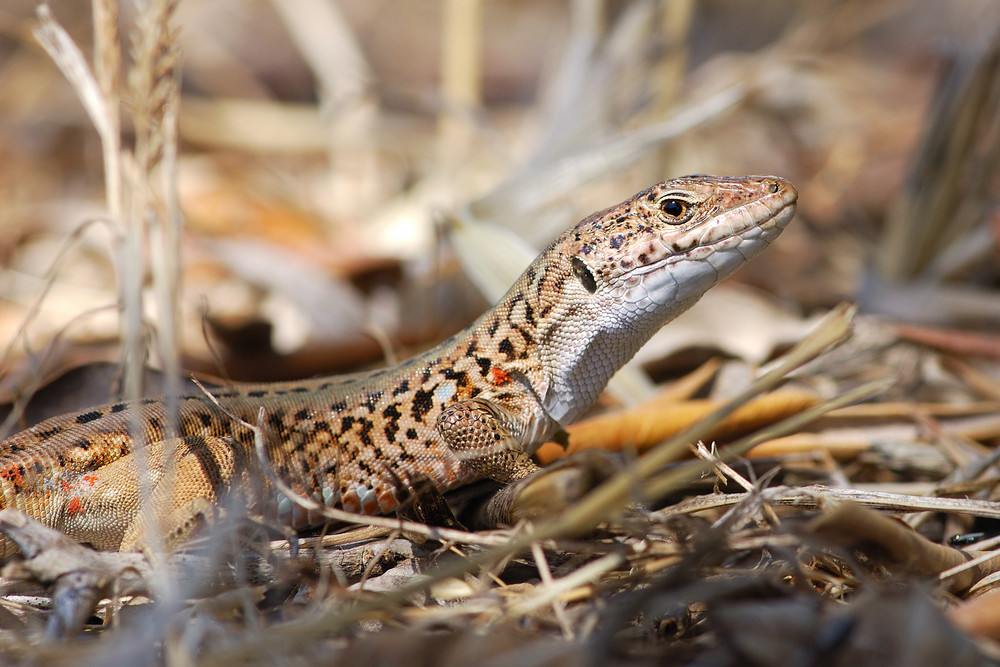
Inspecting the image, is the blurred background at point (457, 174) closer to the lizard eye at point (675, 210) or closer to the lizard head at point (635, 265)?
the lizard head at point (635, 265)

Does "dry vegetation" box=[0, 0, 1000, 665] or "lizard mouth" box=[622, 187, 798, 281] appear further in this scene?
"lizard mouth" box=[622, 187, 798, 281]

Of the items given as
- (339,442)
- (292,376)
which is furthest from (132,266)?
(292,376)

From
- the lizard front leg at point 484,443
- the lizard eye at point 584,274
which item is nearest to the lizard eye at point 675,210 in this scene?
the lizard eye at point 584,274

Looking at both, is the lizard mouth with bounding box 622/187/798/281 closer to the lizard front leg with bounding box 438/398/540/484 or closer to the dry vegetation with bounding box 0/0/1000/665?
the dry vegetation with bounding box 0/0/1000/665

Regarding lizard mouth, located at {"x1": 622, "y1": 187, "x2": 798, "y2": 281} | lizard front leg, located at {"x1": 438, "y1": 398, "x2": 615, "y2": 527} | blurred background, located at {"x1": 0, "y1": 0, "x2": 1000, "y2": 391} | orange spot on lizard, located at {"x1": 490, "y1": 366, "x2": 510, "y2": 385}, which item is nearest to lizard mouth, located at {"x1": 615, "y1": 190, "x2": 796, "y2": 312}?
lizard mouth, located at {"x1": 622, "y1": 187, "x2": 798, "y2": 281}

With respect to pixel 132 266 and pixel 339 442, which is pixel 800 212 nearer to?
pixel 339 442

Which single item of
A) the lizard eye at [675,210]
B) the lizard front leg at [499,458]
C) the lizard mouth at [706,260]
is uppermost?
the lizard eye at [675,210]
